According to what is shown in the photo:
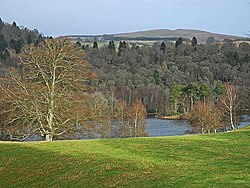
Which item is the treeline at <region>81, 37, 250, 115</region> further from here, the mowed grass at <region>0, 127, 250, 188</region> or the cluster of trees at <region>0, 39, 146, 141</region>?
the mowed grass at <region>0, 127, 250, 188</region>

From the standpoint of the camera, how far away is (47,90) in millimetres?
36031

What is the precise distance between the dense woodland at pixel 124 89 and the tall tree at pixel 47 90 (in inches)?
3.0

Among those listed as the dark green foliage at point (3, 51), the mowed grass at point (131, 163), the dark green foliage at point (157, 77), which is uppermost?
the mowed grass at point (131, 163)

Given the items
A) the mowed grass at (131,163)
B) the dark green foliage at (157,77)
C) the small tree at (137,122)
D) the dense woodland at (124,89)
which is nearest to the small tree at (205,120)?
the dense woodland at (124,89)

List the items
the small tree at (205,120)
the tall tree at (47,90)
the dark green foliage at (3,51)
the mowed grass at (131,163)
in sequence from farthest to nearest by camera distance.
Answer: the dark green foliage at (3,51) → the small tree at (205,120) → the tall tree at (47,90) → the mowed grass at (131,163)

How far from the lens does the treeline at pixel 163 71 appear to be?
108m

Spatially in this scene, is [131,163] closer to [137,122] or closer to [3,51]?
[137,122]

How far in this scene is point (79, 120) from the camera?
36.2 metres

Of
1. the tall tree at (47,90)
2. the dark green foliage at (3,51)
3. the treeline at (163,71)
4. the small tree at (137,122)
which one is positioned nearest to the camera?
the tall tree at (47,90)

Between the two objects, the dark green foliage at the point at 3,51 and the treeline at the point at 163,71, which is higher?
the dark green foliage at the point at 3,51

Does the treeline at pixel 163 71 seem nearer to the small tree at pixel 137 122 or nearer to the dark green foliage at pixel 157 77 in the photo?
the dark green foliage at pixel 157 77

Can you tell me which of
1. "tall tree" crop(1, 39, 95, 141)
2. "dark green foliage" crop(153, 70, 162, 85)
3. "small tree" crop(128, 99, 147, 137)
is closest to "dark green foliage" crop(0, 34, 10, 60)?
"dark green foliage" crop(153, 70, 162, 85)

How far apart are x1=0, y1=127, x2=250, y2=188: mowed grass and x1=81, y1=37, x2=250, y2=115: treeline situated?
68.3m

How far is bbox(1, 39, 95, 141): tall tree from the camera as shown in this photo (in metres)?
35.6
